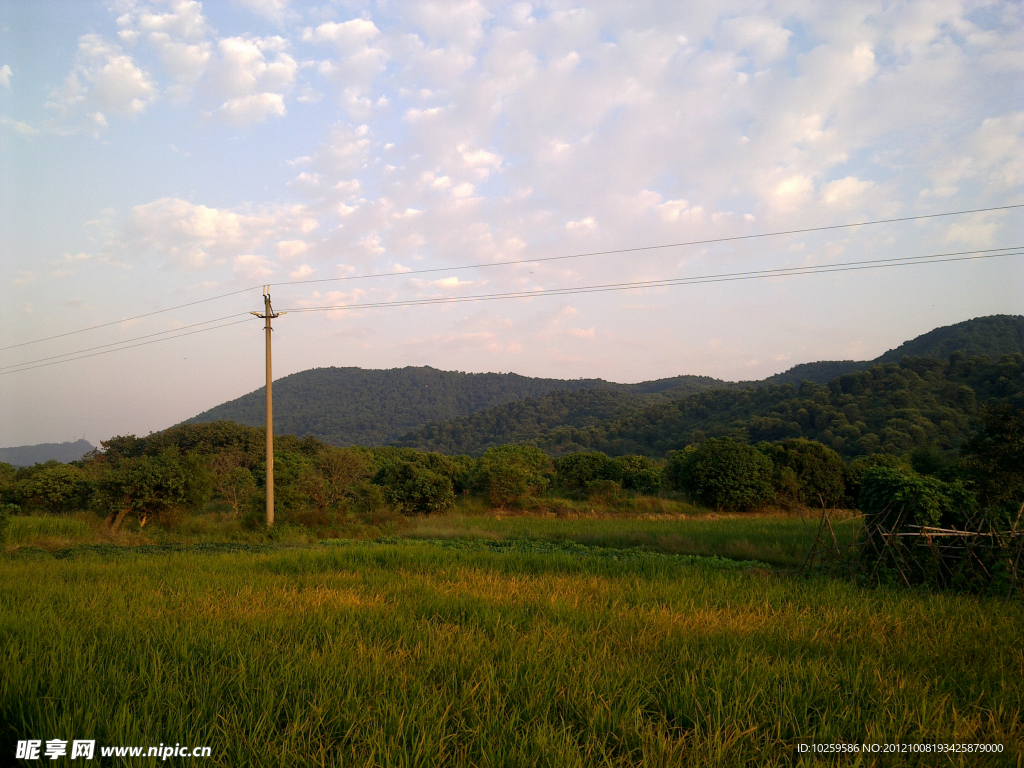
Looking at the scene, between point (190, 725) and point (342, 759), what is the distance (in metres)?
1.07

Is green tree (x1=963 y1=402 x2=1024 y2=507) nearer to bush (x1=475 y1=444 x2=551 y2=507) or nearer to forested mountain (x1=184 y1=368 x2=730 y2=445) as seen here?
bush (x1=475 y1=444 x2=551 y2=507)

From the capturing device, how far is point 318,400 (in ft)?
458

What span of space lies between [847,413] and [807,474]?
996 inches

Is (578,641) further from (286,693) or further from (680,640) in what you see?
(286,693)

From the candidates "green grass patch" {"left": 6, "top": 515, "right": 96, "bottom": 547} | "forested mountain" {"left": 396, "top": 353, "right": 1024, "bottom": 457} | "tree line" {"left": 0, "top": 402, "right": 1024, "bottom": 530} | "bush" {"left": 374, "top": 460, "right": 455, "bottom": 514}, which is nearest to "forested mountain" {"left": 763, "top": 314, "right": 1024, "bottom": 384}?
"forested mountain" {"left": 396, "top": 353, "right": 1024, "bottom": 457}

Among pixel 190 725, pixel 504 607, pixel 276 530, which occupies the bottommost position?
pixel 276 530

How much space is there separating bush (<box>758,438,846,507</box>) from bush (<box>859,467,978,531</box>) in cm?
2193

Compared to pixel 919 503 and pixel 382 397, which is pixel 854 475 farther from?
pixel 382 397

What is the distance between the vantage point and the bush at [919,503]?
9.60 metres

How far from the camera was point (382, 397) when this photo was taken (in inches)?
5817

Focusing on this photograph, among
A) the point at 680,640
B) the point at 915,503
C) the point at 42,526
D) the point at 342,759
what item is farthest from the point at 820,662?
the point at 42,526

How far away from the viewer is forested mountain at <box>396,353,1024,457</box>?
143 ft

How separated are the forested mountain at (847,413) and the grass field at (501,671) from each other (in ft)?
91.4

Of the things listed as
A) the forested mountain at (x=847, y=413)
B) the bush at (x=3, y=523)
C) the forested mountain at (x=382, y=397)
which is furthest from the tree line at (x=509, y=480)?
the forested mountain at (x=382, y=397)
